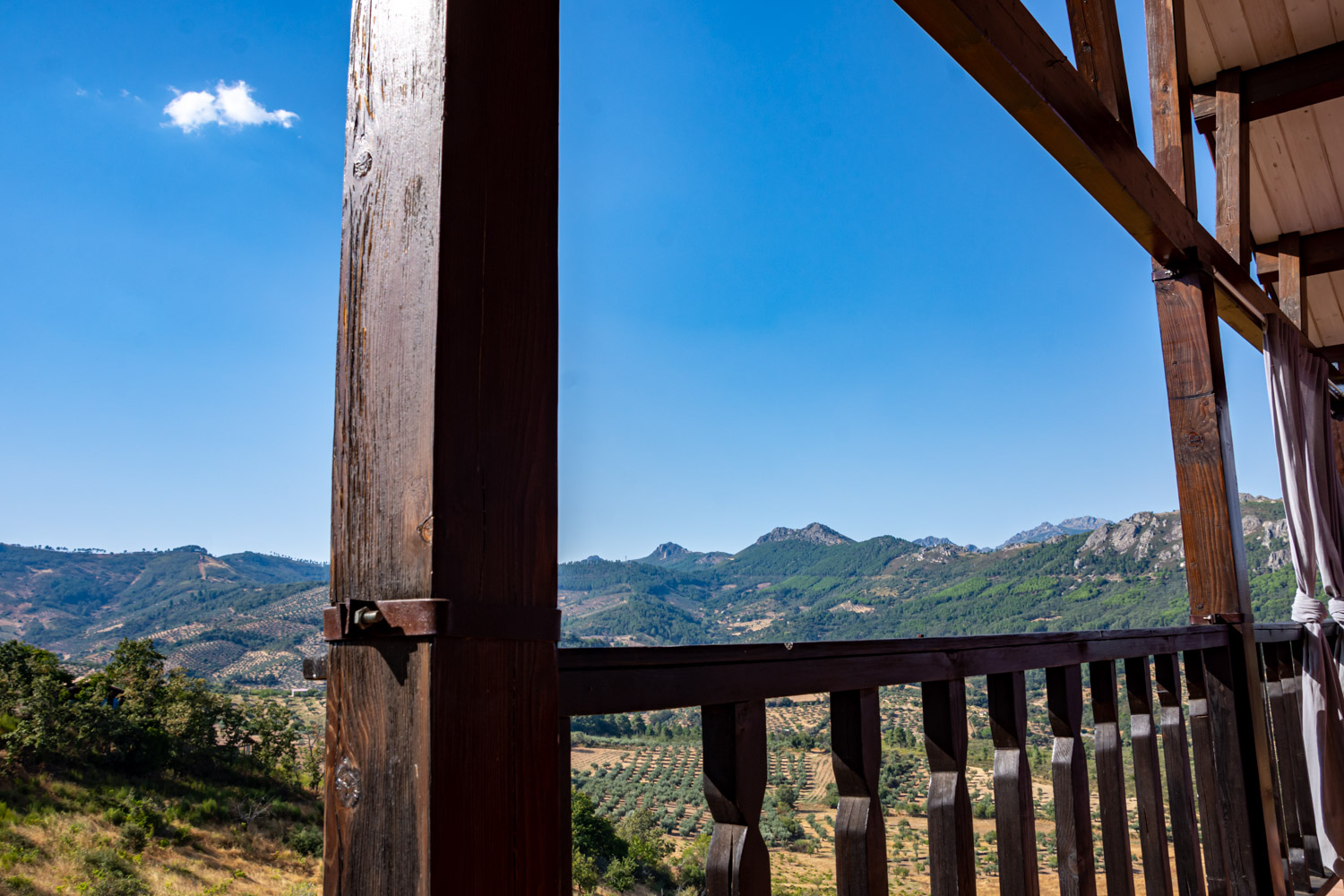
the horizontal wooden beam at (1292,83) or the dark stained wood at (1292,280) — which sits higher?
the horizontal wooden beam at (1292,83)

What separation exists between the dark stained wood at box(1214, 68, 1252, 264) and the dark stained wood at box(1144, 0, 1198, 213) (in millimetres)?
398

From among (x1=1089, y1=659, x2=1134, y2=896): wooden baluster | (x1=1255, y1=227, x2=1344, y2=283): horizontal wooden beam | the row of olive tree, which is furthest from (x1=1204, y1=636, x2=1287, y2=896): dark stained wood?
the row of olive tree

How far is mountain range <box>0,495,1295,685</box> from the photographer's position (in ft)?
107

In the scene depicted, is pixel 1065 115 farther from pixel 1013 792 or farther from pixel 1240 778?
pixel 1240 778

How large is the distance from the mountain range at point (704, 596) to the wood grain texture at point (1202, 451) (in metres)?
28.4

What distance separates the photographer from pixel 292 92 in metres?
53.0

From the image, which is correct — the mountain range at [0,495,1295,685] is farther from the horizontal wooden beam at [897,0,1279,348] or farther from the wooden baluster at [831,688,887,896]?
the wooden baluster at [831,688,887,896]

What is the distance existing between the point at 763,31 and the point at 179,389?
1916 inches

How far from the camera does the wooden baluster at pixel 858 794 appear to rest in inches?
33.8

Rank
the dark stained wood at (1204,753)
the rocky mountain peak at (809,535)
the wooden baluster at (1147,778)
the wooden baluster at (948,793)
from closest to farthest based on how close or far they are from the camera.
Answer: the wooden baluster at (948,793) < the wooden baluster at (1147,778) < the dark stained wood at (1204,753) < the rocky mountain peak at (809,535)

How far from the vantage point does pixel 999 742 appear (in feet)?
3.98

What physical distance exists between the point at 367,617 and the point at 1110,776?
61.4 inches

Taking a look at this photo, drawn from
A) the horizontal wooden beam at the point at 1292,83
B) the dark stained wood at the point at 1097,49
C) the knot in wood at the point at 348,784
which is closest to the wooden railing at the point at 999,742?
the knot in wood at the point at 348,784

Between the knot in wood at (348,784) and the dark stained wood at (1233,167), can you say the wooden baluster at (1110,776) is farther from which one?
the dark stained wood at (1233,167)
